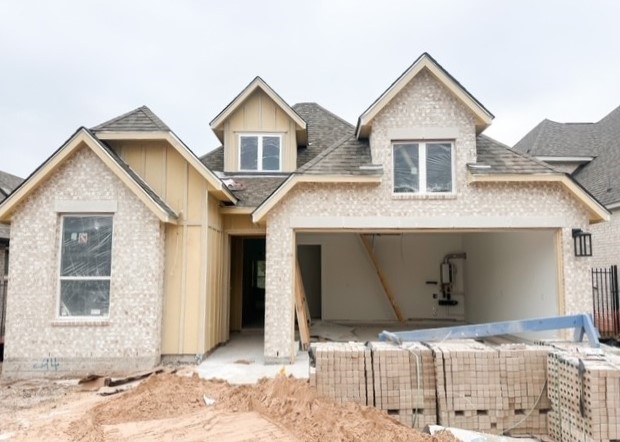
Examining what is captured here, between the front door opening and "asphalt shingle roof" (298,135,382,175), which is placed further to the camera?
the front door opening

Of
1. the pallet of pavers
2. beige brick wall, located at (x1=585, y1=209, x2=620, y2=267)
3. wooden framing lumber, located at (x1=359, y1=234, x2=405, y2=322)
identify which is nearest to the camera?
the pallet of pavers

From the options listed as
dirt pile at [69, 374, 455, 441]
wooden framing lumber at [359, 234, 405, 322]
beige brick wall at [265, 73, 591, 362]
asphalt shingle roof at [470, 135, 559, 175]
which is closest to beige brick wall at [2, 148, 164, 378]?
dirt pile at [69, 374, 455, 441]

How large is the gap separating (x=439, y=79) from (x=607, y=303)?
9564 mm

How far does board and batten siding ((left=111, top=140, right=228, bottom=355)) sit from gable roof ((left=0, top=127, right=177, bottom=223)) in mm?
743

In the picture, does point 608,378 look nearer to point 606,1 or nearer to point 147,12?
point 606,1

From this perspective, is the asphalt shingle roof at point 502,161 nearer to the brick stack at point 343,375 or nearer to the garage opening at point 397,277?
the garage opening at point 397,277

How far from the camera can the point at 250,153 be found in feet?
39.7

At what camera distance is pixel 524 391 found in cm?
559

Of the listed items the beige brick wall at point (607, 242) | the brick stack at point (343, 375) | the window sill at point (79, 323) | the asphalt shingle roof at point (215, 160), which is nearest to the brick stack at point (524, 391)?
the brick stack at point (343, 375)

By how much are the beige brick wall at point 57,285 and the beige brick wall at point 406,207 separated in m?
2.68

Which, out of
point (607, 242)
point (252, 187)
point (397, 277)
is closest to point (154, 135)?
point (252, 187)

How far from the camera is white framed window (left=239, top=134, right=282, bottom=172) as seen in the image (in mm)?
12023

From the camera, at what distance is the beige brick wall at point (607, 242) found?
43.9ft

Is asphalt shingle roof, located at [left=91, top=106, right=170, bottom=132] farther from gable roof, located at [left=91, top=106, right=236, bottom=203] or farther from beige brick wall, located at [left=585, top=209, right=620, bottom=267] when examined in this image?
beige brick wall, located at [left=585, top=209, right=620, bottom=267]
